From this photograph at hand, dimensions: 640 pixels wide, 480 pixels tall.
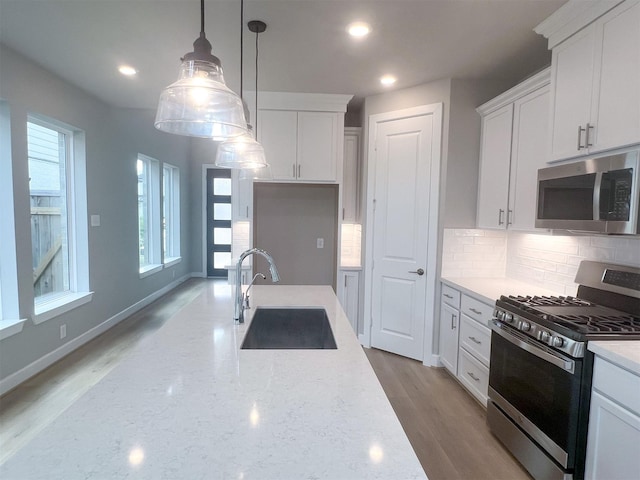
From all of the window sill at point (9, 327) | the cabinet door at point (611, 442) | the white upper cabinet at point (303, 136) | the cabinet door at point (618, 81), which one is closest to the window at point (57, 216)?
the window sill at point (9, 327)

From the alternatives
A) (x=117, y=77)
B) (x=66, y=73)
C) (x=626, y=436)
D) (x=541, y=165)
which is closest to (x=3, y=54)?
(x=66, y=73)

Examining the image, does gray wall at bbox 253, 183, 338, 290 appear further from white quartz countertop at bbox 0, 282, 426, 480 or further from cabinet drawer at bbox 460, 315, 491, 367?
white quartz countertop at bbox 0, 282, 426, 480

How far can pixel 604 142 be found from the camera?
177 centimetres

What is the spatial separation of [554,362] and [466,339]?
1.06 metres

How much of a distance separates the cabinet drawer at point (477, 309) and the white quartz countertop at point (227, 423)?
4.76 ft

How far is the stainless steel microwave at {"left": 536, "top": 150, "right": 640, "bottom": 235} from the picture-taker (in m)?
1.62

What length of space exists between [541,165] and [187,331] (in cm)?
241

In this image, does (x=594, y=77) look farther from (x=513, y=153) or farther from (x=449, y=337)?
(x=449, y=337)

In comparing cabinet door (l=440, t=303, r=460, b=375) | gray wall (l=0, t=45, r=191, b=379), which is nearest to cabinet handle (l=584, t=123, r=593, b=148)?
cabinet door (l=440, t=303, r=460, b=375)

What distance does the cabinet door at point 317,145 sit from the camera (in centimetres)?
364

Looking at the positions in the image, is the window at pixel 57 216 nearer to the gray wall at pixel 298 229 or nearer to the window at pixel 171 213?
the gray wall at pixel 298 229

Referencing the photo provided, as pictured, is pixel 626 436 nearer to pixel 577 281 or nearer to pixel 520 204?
pixel 577 281

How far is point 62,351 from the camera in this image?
3.38 m

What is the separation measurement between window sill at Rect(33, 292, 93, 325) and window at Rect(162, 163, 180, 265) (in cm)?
262
